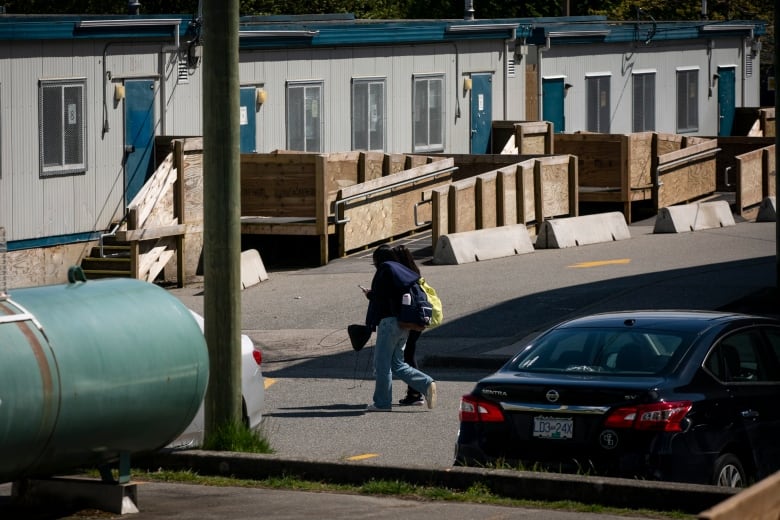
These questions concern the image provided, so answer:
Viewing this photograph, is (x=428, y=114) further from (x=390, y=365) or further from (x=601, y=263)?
(x=390, y=365)

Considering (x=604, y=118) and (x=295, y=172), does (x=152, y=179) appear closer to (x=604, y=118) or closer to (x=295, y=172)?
(x=295, y=172)

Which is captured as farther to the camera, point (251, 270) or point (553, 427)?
point (251, 270)

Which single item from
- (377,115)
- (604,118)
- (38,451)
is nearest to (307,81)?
(377,115)

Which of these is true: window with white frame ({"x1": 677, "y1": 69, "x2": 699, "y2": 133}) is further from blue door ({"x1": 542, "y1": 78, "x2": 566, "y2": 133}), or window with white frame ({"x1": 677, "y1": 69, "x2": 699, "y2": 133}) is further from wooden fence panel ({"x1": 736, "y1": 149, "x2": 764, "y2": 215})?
wooden fence panel ({"x1": 736, "y1": 149, "x2": 764, "y2": 215})

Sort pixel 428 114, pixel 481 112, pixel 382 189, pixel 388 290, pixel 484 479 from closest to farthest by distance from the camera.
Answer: pixel 484 479
pixel 388 290
pixel 382 189
pixel 428 114
pixel 481 112

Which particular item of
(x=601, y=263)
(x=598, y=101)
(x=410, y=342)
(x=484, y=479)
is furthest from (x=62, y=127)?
(x=598, y=101)

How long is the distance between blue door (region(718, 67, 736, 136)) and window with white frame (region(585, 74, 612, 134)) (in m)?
5.98

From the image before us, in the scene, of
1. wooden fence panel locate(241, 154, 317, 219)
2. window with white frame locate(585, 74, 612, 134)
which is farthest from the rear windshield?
window with white frame locate(585, 74, 612, 134)

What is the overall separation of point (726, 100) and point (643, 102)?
491 centimetres

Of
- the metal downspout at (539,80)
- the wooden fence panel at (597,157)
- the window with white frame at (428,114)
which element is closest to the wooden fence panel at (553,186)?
the wooden fence panel at (597,157)

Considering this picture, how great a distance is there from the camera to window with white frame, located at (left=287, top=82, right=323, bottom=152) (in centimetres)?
3009

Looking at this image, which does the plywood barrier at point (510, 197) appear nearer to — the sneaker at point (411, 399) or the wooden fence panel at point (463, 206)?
the wooden fence panel at point (463, 206)

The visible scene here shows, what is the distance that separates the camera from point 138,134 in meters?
26.6

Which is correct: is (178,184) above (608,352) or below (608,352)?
above
